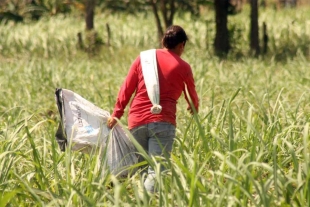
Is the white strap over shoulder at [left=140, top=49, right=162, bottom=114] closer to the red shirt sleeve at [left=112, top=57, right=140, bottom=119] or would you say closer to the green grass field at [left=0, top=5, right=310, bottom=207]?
the red shirt sleeve at [left=112, top=57, right=140, bottom=119]

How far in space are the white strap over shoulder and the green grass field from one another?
25 centimetres

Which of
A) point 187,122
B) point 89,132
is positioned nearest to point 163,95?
point 89,132

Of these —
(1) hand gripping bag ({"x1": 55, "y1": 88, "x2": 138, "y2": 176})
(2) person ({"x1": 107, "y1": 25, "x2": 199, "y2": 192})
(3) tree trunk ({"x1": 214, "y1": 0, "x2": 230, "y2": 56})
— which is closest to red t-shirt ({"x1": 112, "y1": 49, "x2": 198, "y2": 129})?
(2) person ({"x1": 107, "y1": 25, "x2": 199, "y2": 192})

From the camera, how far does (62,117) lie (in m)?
5.40

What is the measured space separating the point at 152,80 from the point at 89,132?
1.84 feet

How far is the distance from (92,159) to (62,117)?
0.49m

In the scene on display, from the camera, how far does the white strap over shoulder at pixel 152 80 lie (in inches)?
201

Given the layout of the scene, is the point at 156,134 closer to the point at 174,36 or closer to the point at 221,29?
the point at 174,36

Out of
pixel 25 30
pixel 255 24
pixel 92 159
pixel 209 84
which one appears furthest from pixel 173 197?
pixel 25 30

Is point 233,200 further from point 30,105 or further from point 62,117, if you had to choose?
point 30,105

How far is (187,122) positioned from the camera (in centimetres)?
679

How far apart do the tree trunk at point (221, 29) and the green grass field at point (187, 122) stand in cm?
30

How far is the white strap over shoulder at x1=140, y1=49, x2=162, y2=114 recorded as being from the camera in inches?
201

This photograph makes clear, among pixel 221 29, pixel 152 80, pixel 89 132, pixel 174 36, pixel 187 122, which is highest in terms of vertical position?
pixel 174 36
